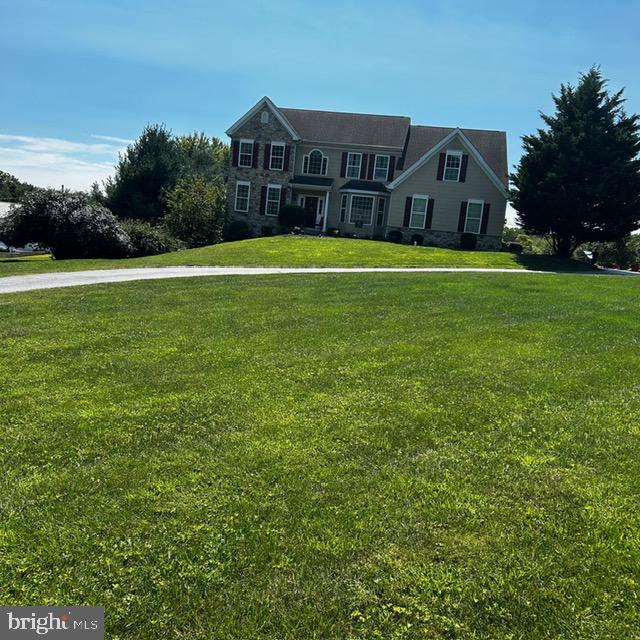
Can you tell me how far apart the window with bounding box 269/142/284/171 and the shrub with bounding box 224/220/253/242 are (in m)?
4.90

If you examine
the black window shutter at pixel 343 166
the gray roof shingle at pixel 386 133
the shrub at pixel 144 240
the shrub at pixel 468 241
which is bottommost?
the shrub at pixel 144 240

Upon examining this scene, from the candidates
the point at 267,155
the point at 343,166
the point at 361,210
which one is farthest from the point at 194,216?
the point at 343,166

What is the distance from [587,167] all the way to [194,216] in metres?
22.3

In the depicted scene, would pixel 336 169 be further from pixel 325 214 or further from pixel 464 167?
pixel 464 167

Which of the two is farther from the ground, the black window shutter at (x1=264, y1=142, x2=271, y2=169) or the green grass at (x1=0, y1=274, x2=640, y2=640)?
the black window shutter at (x1=264, y1=142, x2=271, y2=169)

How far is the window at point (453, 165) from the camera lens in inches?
1363

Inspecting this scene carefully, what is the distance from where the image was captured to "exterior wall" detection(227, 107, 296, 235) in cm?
3778

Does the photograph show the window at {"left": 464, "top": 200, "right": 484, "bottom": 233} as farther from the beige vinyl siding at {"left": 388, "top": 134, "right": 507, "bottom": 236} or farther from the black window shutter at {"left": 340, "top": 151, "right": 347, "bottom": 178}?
the black window shutter at {"left": 340, "top": 151, "right": 347, "bottom": 178}

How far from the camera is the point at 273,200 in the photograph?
125 ft

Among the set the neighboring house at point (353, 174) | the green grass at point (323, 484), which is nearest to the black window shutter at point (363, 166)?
the neighboring house at point (353, 174)

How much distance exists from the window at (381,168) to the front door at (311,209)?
15.6ft

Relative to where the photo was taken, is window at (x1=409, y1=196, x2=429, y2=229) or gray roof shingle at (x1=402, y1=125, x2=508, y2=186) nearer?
window at (x1=409, y1=196, x2=429, y2=229)

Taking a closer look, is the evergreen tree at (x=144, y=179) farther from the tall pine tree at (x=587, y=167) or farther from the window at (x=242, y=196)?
the tall pine tree at (x=587, y=167)

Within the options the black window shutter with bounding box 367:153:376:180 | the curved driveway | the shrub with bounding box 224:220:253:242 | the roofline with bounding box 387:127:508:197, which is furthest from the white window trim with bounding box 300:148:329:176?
the curved driveway
